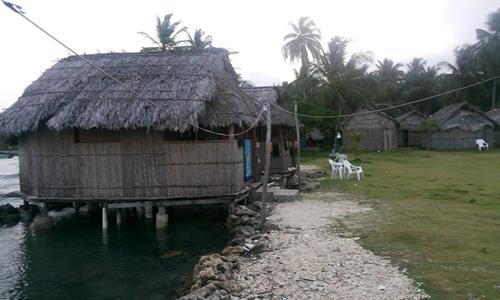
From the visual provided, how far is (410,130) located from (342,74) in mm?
8947

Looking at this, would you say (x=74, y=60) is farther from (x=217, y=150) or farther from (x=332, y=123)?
(x=332, y=123)

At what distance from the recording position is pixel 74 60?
46.4ft

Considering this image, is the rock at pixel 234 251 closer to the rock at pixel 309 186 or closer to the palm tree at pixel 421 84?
the rock at pixel 309 186

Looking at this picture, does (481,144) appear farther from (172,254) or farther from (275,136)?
(172,254)

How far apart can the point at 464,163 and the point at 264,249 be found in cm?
1808

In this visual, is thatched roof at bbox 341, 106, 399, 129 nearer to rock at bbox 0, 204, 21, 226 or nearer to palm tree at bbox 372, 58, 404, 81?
palm tree at bbox 372, 58, 404, 81

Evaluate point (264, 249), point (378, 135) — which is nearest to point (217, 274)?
point (264, 249)

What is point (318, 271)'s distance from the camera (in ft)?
22.4

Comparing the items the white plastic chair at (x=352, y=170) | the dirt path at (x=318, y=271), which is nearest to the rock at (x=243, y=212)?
the dirt path at (x=318, y=271)

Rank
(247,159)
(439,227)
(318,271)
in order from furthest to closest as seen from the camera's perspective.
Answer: (247,159)
(439,227)
(318,271)

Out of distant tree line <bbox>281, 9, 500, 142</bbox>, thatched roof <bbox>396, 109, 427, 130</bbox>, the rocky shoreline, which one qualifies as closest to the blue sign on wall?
the rocky shoreline

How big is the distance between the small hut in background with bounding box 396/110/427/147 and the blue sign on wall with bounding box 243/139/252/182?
27137 millimetres

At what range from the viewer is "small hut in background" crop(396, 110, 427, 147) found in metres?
38.2

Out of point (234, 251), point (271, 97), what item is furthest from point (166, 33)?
point (234, 251)
